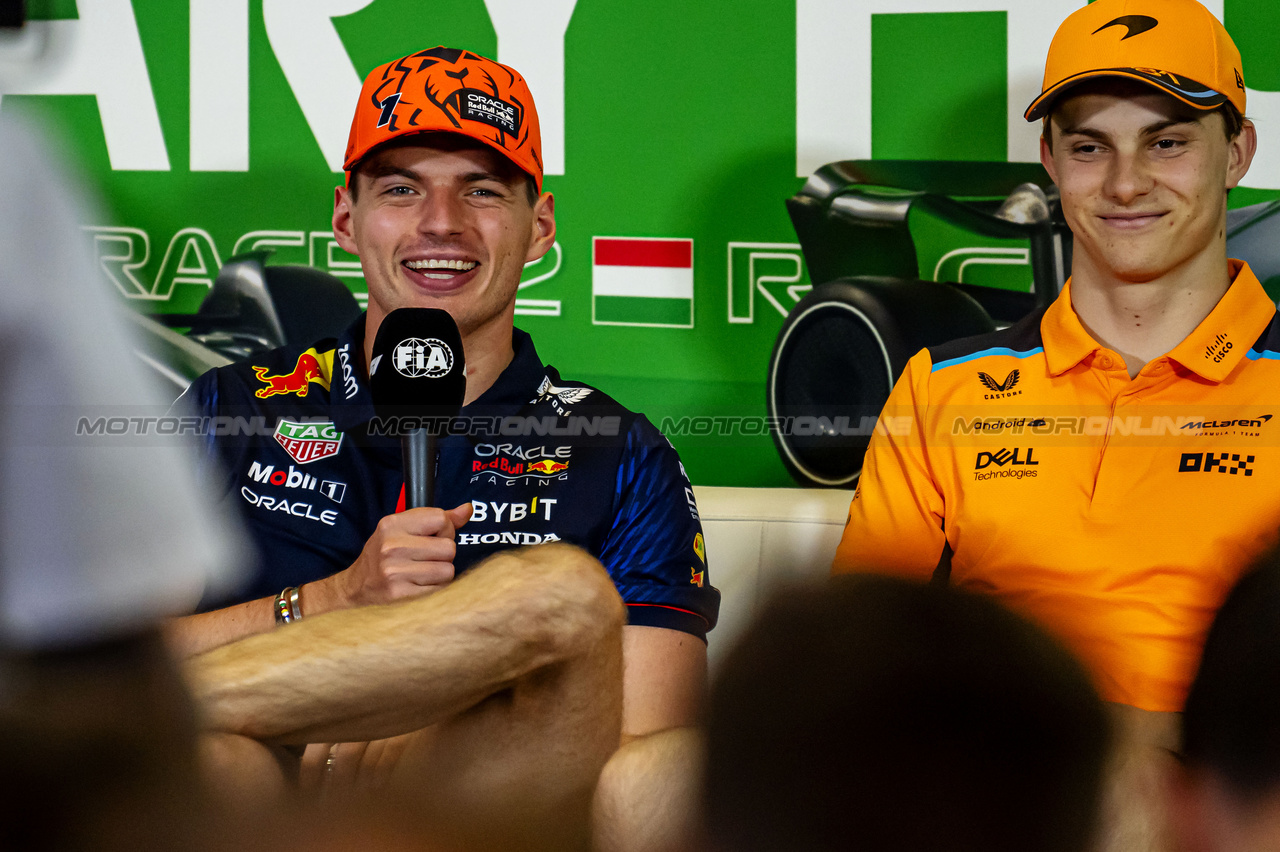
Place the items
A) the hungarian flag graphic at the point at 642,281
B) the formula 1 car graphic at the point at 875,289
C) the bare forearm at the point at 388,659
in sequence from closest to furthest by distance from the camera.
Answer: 1. the bare forearm at the point at 388,659
2. the formula 1 car graphic at the point at 875,289
3. the hungarian flag graphic at the point at 642,281

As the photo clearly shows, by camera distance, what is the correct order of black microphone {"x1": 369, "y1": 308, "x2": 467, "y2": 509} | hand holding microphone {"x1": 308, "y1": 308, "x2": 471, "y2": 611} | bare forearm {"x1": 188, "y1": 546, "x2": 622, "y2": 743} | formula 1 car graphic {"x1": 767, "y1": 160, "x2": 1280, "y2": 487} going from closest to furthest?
bare forearm {"x1": 188, "y1": 546, "x2": 622, "y2": 743}, hand holding microphone {"x1": 308, "y1": 308, "x2": 471, "y2": 611}, black microphone {"x1": 369, "y1": 308, "x2": 467, "y2": 509}, formula 1 car graphic {"x1": 767, "y1": 160, "x2": 1280, "y2": 487}

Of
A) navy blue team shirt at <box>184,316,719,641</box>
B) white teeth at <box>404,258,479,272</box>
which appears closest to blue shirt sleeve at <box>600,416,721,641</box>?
navy blue team shirt at <box>184,316,719,641</box>

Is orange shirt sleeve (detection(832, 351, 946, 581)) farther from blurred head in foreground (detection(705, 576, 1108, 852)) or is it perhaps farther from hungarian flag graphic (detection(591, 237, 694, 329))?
blurred head in foreground (detection(705, 576, 1108, 852))

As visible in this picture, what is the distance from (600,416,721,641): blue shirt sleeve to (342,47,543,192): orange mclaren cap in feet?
1.39

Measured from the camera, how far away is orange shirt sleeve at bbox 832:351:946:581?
5.16 feet

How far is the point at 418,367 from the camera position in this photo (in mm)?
1205

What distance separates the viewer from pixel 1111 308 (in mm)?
1547

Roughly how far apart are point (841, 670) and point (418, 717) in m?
0.31

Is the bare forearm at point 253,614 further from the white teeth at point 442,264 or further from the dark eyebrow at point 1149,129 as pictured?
the dark eyebrow at point 1149,129

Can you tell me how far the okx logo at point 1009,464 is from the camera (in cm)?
152

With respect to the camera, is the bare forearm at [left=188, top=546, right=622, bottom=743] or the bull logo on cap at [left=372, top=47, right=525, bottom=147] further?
the bull logo on cap at [left=372, top=47, right=525, bottom=147]

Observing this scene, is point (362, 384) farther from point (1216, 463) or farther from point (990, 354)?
point (1216, 463)

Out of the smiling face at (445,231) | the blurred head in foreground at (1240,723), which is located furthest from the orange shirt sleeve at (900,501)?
the blurred head in foreground at (1240,723)

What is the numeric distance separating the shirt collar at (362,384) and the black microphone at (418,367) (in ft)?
1.05
